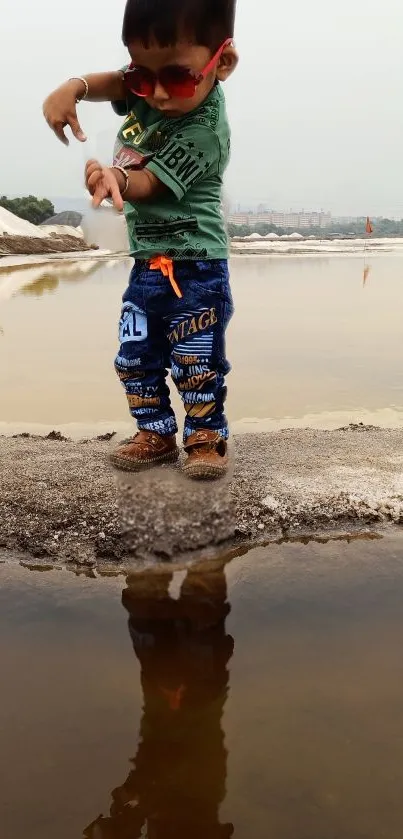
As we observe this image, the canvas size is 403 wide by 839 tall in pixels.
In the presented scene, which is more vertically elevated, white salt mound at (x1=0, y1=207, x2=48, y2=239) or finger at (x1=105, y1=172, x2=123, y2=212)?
finger at (x1=105, y1=172, x2=123, y2=212)

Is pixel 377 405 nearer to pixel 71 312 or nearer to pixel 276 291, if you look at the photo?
pixel 71 312

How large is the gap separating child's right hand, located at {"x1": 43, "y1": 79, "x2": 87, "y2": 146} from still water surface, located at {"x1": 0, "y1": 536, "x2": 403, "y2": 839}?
1026 millimetres

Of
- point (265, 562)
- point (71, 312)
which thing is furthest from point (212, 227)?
point (71, 312)

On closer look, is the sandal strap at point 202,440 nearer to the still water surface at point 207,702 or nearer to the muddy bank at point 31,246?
the still water surface at point 207,702

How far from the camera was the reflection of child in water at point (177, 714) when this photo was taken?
2.88ft

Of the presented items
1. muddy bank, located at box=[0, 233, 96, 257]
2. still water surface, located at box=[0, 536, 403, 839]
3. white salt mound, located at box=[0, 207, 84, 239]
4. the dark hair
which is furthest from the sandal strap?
white salt mound, located at box=[0, 207, 84, 239]

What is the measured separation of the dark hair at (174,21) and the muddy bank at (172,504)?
1.02 m

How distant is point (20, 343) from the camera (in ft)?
14.4

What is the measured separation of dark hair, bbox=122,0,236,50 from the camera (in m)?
1.58

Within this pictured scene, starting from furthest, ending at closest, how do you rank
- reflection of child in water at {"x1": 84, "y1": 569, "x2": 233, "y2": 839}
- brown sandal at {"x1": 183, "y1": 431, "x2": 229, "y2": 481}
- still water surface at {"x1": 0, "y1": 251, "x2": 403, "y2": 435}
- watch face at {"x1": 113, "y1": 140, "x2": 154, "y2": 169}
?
still water surface at {"x1": 0, "y1": 251, "x2": 403, "y2": 435} → brown sandal at {"x1": 183, "y1": 431, "x2": 229, "y2": 481} → watch face at {"x1": 113, "y1": 140, "x2": 154, "y2": 169} → reflection of child in water at {"x1": 84, "y1": 569, "x2": 233, "y2": 839}

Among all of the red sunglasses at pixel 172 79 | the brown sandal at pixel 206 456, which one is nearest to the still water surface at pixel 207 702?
the brown sandal at pixel 206 456

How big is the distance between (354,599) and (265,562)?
0.21 meters

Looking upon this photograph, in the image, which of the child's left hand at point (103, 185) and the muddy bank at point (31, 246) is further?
the muddy bank at point (31, 246)

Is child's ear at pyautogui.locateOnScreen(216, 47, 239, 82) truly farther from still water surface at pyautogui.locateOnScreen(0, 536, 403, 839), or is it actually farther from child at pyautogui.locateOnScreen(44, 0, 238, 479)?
still water surface at pyautogui.locateOnScreen(0, 536, 403, 839)
